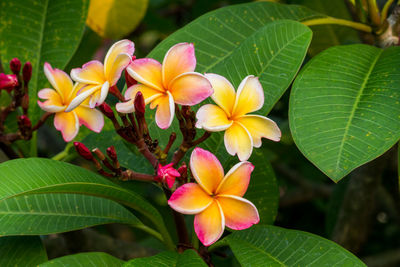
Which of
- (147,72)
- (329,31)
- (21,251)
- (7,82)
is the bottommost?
(21,251)

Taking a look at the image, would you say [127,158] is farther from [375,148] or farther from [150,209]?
[375,148]

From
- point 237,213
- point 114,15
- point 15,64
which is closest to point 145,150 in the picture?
point 237,213

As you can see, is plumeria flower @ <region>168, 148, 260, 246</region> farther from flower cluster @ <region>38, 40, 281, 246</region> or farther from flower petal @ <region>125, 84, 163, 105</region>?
flower petal @ <region>125, 84, 163, 105</region>

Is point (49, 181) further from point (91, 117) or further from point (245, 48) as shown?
point (245, 48)

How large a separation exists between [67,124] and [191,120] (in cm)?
30

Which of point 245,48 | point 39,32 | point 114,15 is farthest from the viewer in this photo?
point 114,15

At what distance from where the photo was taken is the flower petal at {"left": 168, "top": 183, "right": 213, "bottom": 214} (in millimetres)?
816

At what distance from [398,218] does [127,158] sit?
118 cm

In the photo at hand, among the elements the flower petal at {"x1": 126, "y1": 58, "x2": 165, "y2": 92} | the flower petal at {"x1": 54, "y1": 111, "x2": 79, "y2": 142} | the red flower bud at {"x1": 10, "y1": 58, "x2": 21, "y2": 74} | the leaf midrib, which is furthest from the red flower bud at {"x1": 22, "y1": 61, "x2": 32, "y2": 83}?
the leaf midrib

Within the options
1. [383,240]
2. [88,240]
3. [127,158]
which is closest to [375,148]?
[127,158]

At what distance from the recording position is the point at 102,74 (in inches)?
36.0

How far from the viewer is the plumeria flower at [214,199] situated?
0.83 meters

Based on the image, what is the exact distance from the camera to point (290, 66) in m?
0.99

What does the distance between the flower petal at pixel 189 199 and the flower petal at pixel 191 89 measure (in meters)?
0.13
